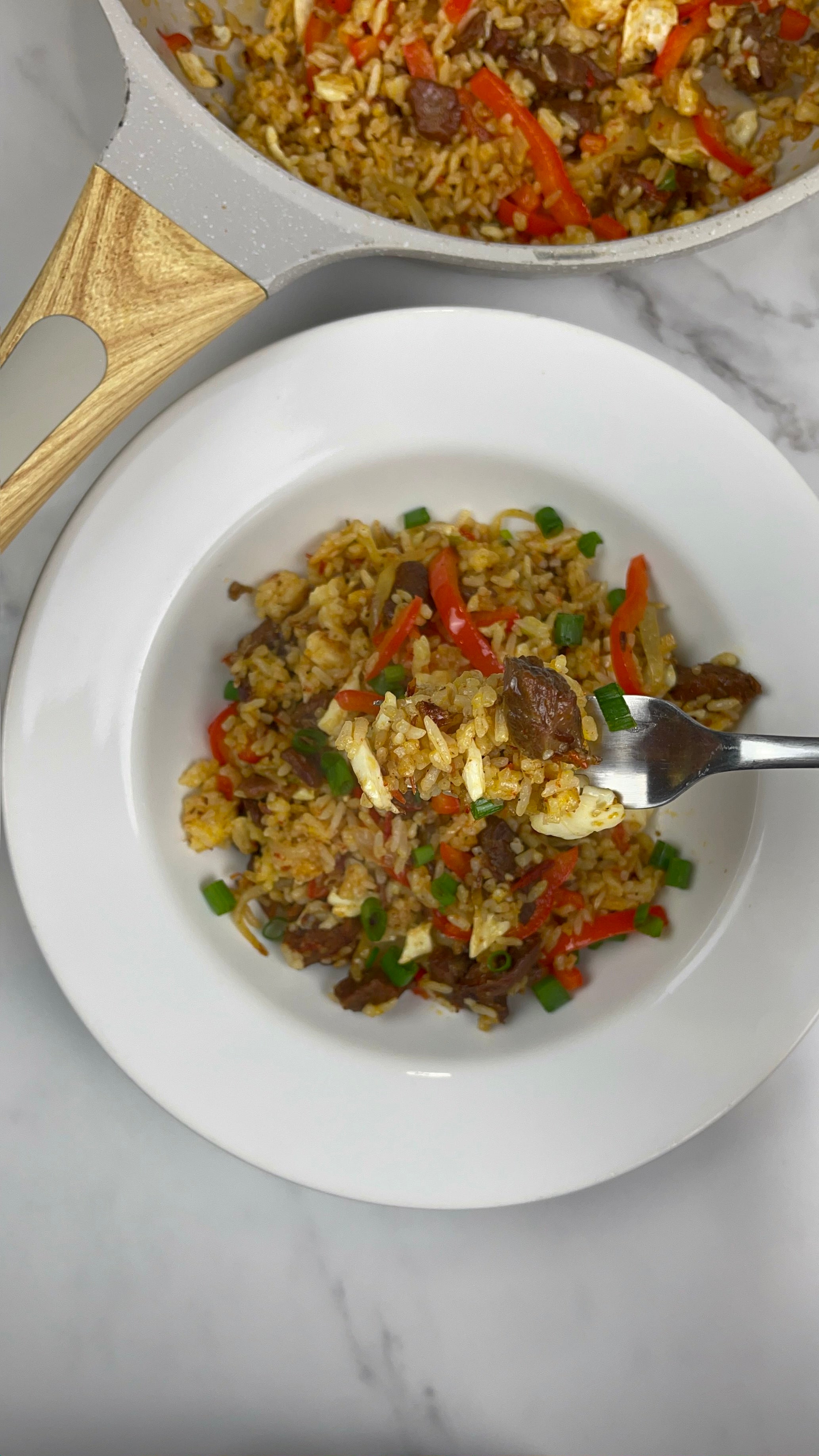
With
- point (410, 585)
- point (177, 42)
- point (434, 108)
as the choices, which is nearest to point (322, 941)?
point (410, 585)

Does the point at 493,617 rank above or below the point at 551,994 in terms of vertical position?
above

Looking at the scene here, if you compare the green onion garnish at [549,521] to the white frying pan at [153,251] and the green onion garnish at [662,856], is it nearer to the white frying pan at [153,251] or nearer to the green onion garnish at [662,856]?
the white frying pan at [153,251]

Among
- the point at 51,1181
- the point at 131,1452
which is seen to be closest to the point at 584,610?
the point at 51,1181

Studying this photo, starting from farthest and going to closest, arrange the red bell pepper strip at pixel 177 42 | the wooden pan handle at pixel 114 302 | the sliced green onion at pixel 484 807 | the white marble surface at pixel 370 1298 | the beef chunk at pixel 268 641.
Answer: the white marble surface at pixel 370 1298
the beef chunk at pixel 268 641
the red bell pepper strip at pixel 177 42
the sliced green onion at pixel 484 807
the wooden pan handle at pixel 114 302

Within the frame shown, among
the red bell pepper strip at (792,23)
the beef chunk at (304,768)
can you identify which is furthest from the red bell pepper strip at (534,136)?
the beef chunk at (304,768)

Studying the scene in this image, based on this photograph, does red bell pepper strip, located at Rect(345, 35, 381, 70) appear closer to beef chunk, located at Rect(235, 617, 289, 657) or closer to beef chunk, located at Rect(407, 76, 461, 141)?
beef chunk, located at Rect(407, 76, 461, 141)

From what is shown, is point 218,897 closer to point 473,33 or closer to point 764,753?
point 764,753

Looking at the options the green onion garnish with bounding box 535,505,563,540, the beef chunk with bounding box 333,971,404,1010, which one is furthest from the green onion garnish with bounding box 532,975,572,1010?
the green onion garnish with bounding box 535,505,563,540
